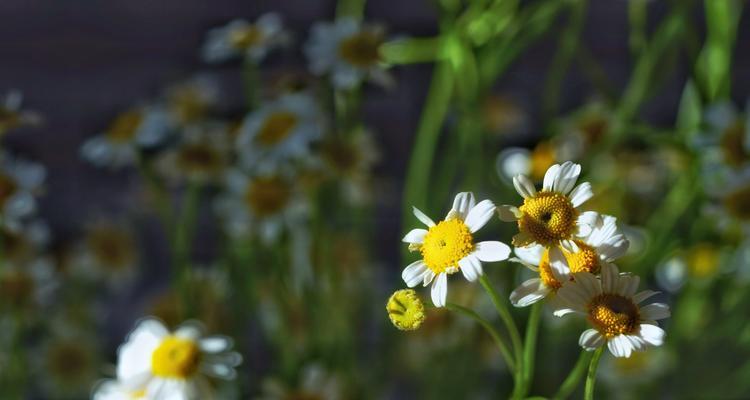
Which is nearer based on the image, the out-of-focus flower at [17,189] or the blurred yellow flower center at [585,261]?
the blurred yellow flower center at [585,261]

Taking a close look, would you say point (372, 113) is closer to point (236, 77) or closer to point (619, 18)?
point (236, 77)

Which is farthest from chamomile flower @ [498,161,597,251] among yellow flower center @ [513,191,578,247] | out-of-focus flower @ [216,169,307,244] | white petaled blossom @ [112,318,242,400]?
out-of-focus flower @ [216,169,307,244]

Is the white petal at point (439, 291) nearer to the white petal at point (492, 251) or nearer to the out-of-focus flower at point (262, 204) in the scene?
the white petal at point (492, 251)

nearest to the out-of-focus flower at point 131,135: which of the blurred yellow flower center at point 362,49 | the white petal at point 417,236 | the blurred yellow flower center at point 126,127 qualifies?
the blurred yellow flower center at point 126,127

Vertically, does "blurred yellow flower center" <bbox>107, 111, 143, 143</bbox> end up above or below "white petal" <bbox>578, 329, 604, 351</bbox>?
above

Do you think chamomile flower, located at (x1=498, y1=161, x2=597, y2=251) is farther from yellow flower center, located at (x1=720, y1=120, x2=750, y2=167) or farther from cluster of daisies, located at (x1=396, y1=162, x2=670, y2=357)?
yellow flower center, located at (x1=720, y1=120, x2=750, y2=167)

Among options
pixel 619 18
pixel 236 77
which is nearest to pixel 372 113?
pixel 236 77

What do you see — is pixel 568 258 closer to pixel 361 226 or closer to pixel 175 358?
pixel 175 358
